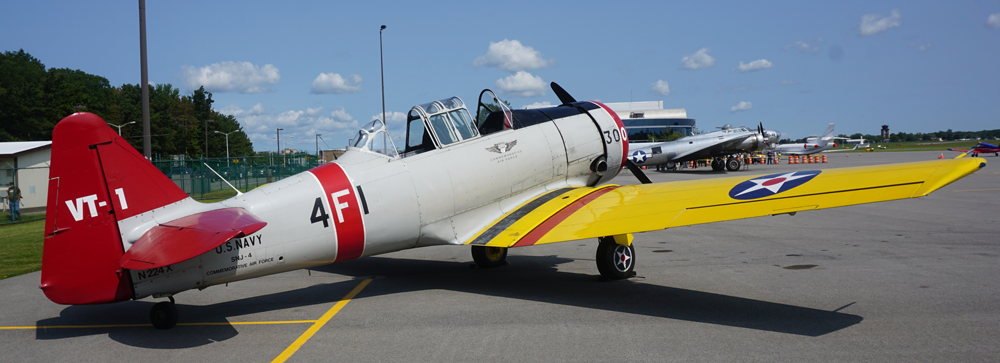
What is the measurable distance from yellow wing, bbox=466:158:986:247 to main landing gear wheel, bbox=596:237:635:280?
0.67m

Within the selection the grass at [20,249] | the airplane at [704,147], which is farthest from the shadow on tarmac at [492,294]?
the airplane at [704,147]

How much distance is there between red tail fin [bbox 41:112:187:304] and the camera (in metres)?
4.95

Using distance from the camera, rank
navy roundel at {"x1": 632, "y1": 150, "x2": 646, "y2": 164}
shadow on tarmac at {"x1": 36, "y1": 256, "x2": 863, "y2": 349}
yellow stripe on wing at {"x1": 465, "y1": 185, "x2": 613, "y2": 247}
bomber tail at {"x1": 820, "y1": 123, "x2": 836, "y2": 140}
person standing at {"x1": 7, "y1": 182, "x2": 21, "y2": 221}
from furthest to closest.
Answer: bomber tail at {"x1": 820, "y1": 123, "x2": 836, "y2": 140}
navy roundel at {"x1": 632, "y1": 150, "x2": 646, "y2": 164}
person standing at {"x1": 7, "y1": 182, "x2": 21, "y2": 221}
yellow stripe on wing at {"x1": 465, "y1": 185, "x2": 613, "y2": 247}
shadow on tarmac at {"x1": 36, "y1": 256, "x2": 863, "y2": 349}

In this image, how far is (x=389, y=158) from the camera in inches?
268

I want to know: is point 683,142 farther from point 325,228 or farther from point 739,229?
point 325,228

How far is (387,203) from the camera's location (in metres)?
6.40

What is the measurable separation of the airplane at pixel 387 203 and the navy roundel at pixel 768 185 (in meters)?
0.02

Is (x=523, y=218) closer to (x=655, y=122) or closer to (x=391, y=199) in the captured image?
(x=391, y=199)

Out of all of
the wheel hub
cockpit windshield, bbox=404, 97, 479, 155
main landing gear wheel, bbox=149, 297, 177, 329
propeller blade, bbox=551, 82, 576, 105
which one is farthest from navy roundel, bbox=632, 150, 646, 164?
main landing gear wheel, bbox=149, 297, 177, 329

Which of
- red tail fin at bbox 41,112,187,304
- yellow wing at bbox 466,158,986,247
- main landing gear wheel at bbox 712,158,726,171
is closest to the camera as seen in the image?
red tail fin at bbox 41,112,187,304

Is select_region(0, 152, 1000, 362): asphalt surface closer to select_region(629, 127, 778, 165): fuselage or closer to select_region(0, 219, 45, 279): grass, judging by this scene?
select_region(0, 219, 45, 279): grass

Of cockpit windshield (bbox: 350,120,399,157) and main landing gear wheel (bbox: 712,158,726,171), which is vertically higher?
cockpit windshield (bbox: 350,120,399,157)

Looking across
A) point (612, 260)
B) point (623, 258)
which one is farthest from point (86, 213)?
point (623, 258)

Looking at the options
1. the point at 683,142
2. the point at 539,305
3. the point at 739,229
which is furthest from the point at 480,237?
the point at 683,142
